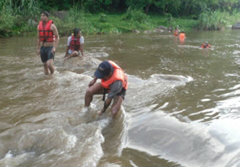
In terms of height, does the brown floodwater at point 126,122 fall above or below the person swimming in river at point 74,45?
below

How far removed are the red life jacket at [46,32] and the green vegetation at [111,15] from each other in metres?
10.1

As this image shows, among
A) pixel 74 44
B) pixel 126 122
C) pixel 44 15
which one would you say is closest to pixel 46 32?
pixel 44 15

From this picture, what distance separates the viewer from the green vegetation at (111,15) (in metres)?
17.5

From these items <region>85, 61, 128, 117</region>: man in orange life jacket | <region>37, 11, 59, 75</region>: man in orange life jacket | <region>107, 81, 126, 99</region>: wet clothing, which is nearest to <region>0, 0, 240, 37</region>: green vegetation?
<region>37, 11, 59, 75</region>: man in orange life jacket

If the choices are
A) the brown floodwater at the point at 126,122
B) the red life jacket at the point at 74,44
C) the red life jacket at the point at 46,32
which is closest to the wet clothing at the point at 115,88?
the brown floodwater at the point at 126,122

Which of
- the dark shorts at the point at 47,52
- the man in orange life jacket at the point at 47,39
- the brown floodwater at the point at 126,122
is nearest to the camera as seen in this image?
the brown floodwater at the point at 126,122

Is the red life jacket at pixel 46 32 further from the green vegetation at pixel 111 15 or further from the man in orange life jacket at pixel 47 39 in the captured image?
the green vegetation at pixel 111 15

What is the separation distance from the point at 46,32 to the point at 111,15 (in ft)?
75.6

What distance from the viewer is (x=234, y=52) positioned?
1252cm

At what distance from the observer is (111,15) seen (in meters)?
28.6

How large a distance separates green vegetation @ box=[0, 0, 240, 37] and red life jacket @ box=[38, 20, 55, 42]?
1015 centimetres

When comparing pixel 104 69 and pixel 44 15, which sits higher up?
pixel 44 15

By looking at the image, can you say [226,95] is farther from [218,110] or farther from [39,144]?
[39,144]

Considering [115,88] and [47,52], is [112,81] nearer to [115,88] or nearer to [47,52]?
[115,88]
